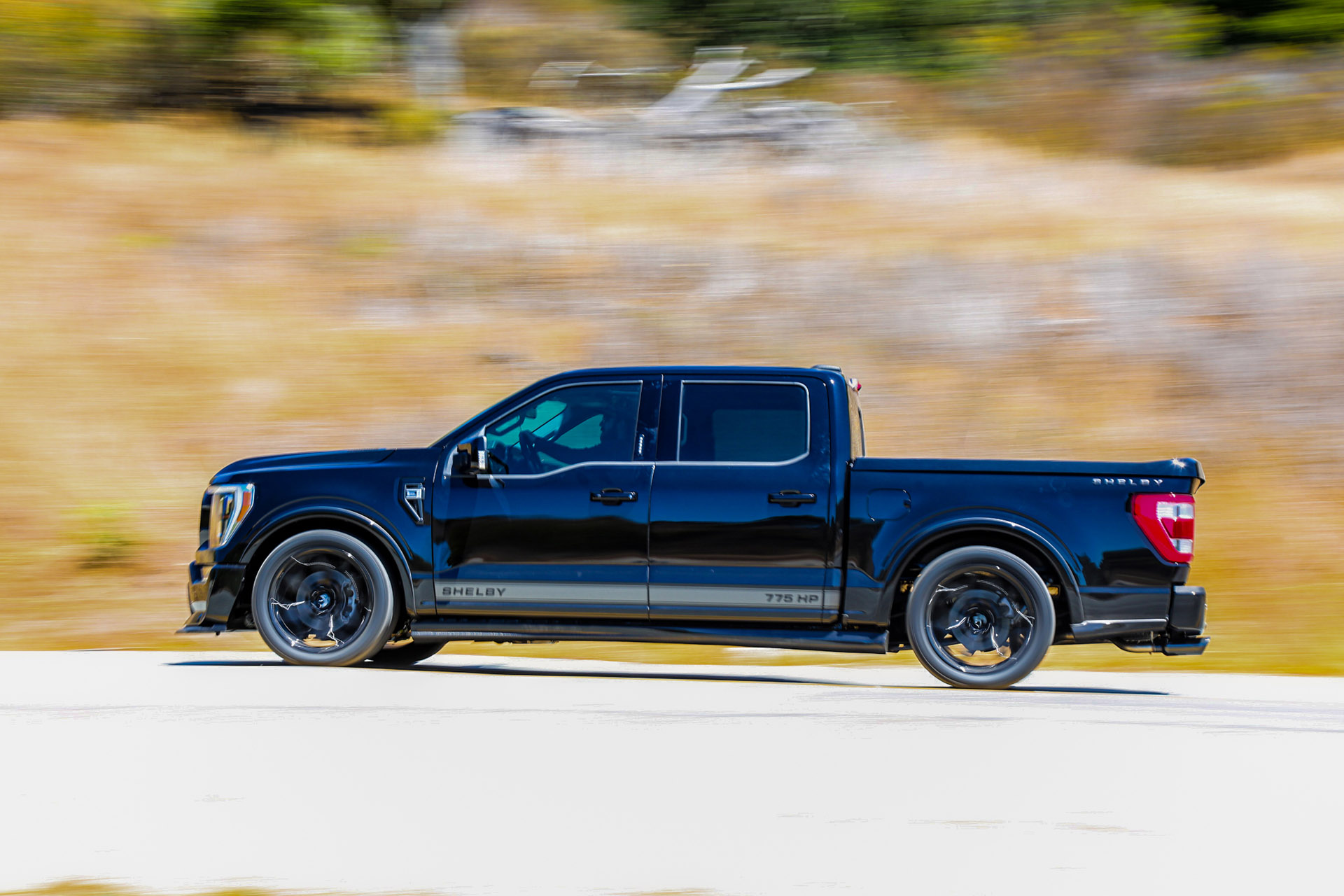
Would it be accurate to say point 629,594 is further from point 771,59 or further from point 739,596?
point 771,59

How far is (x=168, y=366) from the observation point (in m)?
15.8

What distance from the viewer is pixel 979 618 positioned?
797 cm

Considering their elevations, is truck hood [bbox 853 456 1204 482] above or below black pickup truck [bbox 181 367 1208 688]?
above

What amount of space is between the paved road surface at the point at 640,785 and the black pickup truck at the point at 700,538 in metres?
0.37

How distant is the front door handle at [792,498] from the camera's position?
7.89 m

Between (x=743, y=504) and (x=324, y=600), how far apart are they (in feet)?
8.48

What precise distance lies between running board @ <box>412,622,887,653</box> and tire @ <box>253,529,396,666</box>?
300 millimetres

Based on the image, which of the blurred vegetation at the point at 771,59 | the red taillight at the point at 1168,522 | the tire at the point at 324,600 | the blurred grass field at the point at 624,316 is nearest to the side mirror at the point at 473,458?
the tire at the point at 324,600

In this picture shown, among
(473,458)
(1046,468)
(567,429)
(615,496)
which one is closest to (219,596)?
(473,458)

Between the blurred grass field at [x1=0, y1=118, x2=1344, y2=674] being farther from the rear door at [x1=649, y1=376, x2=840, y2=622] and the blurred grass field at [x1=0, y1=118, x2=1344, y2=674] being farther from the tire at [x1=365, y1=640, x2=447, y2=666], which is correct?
the rear door at [x1=649, y1=376, x2=840, y2=622]

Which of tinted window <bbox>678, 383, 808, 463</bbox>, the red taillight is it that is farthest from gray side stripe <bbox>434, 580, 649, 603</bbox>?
the red taillight

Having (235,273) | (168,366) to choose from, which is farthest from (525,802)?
(235,273)

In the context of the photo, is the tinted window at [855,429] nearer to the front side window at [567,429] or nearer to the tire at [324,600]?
the front side window at [567,429]

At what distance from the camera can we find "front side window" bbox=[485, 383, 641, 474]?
823cm
